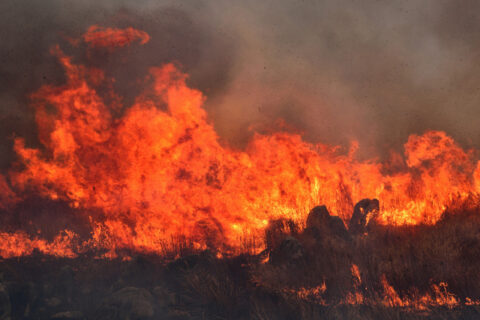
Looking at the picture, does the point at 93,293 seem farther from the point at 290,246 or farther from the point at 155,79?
the point at 155,79

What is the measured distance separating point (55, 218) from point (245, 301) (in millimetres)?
8516

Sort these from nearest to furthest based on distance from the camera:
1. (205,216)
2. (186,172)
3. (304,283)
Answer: (304,283) < (205,216) < (186,172)

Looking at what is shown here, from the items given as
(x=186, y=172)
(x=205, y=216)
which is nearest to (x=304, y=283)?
(x=205, y=216)

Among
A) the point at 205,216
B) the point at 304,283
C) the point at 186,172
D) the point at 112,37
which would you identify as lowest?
the point at 304,283

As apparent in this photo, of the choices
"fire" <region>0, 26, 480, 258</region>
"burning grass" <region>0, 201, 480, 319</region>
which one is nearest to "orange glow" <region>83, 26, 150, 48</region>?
"fire" <region>0, 26, 480, 258</region>

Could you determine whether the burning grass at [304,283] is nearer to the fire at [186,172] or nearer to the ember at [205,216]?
the ember at [205,216]

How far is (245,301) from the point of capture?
888cm

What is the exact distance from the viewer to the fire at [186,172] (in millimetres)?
10719

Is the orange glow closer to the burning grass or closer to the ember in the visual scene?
the ember

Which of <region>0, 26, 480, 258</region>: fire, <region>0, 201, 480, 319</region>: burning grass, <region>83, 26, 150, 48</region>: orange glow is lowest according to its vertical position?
<region>0, 201, 480, 319</region>: burning grass

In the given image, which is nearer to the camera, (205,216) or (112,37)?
(205,216)

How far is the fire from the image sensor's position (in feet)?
35.2

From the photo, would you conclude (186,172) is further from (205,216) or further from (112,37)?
(112,37)

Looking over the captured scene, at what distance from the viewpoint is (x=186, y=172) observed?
11492 mm
